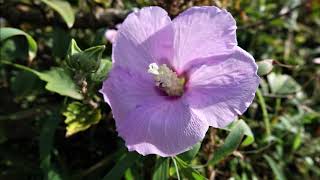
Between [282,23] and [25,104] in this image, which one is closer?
[25,104]

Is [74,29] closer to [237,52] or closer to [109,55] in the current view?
[109,55]

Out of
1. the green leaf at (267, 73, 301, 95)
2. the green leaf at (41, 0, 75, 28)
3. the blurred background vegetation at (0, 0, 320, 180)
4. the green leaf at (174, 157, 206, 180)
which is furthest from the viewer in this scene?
the green leaf at (267, 73, 301, 95)

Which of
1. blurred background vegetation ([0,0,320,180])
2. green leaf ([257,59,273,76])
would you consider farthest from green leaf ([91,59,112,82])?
green leaf ([257,59,273,76])

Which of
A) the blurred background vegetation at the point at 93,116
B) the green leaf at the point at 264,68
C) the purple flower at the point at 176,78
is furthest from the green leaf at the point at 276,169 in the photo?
the purple flower at the point at 176,78

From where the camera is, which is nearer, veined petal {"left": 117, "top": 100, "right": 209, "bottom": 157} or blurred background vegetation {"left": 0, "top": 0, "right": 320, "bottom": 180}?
veined petal {"left": 117, "top": 100, "right": 209, "bottom": 157}

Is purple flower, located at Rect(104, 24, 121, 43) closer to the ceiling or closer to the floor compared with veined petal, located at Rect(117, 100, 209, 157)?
closer to the floor

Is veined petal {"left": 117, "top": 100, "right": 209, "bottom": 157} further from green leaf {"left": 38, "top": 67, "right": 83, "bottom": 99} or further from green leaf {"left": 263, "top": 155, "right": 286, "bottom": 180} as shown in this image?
green leaf {"left": 263, "top": 155, "right": 286, "bottom": 180}

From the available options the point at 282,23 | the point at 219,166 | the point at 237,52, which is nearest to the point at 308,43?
the point at 282,23
